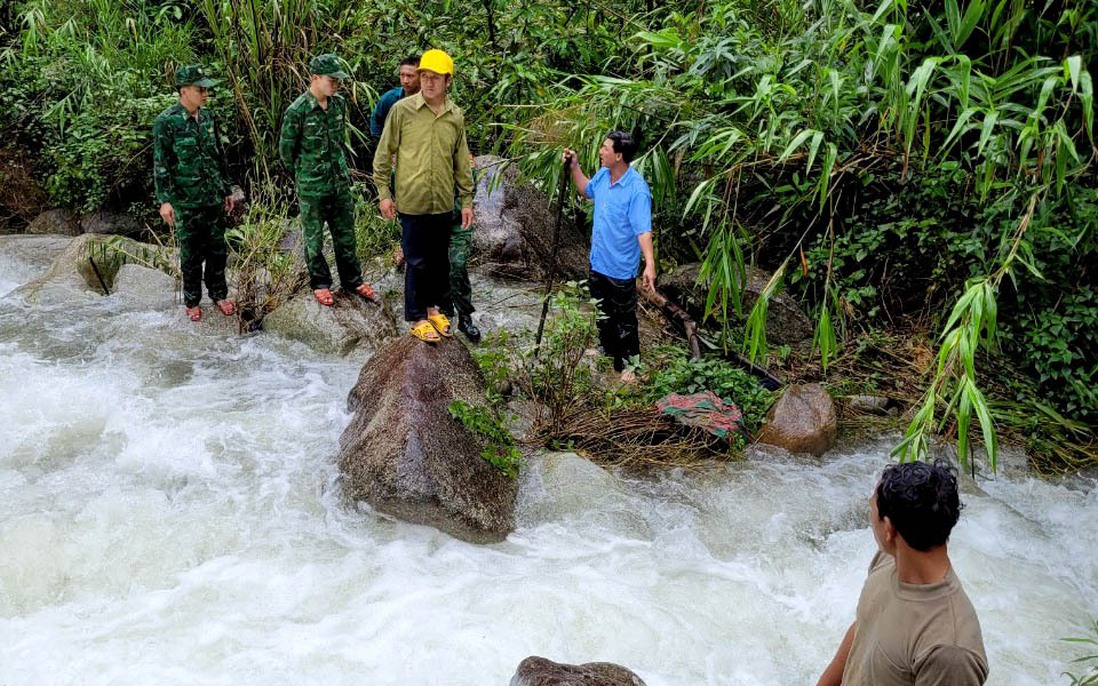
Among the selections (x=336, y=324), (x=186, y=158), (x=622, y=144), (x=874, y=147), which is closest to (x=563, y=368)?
(x=622, y=144)

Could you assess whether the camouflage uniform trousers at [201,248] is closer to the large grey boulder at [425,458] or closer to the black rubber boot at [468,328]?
the black rubber boot at [468,328]

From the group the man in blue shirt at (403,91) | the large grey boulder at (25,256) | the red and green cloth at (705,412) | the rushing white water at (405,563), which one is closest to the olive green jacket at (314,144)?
the man in blue shirt at (403,91)

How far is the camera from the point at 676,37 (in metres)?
6.14

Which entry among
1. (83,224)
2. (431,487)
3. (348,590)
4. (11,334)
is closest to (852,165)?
(431,487)

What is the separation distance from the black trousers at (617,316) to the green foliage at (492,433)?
95cm

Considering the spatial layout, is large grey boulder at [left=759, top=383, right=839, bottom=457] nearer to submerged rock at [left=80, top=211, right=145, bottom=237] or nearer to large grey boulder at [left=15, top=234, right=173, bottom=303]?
large grey boulder at [left=15, top=234, right=173, bottom=303]

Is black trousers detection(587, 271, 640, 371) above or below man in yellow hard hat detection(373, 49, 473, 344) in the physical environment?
below

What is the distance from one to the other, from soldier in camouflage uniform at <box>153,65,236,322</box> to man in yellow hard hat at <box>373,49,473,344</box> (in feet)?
4.91

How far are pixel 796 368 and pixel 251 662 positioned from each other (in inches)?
153

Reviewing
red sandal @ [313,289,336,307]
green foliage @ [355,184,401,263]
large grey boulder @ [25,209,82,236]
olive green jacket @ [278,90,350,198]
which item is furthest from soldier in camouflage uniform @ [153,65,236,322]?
large grey boulder @ [25,209,82,236]

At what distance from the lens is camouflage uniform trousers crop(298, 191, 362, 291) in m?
6.00

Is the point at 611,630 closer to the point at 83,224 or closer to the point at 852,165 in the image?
the point at 852,165

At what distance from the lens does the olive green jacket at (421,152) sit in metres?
4.88

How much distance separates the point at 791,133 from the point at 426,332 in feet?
7.89
